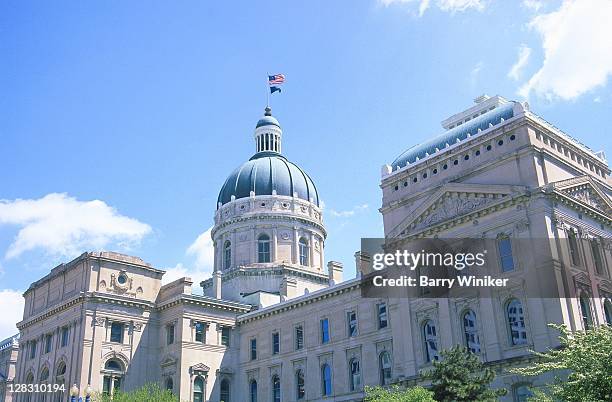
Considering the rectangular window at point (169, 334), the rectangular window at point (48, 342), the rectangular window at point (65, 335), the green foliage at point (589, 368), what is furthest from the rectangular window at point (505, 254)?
the rectangular window at point (48, 342)

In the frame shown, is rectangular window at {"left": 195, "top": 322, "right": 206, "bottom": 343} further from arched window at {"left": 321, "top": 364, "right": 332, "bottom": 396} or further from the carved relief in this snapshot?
the carved relief

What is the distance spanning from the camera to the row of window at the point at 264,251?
7738cm

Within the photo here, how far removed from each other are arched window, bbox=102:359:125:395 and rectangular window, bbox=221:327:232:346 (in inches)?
354

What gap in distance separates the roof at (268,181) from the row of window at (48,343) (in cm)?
2655

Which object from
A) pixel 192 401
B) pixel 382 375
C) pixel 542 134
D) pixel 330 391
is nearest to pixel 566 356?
pixel 542 134

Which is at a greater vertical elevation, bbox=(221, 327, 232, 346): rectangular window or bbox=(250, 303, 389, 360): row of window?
bbox=(221, 327, 232, 346): rectangular window

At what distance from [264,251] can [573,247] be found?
1622 inches

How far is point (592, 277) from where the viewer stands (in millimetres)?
42094

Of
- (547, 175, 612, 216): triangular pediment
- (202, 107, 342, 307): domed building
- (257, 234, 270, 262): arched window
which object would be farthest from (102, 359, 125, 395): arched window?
(547, 175, 612, 216): triangular pediment

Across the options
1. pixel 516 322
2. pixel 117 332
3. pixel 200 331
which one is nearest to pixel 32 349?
pixel 117 332

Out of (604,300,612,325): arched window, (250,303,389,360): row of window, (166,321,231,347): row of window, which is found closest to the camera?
(604,300,612,325): arched window

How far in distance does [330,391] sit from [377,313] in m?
7.44

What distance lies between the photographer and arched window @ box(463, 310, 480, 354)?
139 ft

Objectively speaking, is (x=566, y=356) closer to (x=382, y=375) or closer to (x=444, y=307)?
(x=444, y=307)
